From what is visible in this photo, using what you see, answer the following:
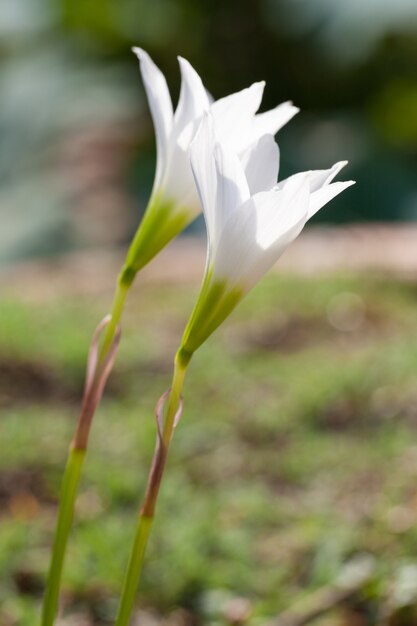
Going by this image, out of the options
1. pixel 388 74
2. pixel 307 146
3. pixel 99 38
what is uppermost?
pixel 99 38

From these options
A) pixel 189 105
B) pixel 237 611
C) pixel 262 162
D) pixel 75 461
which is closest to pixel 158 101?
pixel 189 105

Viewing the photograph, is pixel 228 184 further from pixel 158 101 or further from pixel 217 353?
pixel 217 353

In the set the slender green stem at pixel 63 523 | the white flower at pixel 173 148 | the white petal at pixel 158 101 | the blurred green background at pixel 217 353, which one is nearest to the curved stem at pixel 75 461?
the slender green stem at pixel 63 523

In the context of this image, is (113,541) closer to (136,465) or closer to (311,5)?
(136,465)

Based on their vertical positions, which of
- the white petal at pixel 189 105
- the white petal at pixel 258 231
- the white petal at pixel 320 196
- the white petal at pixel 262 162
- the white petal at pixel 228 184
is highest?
the white petal at pixel 189 105

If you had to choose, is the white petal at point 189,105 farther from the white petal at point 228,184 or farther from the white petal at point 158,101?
the white petal at point 228,184

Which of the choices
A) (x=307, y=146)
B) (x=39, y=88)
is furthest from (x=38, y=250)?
(x=307, y=146)
